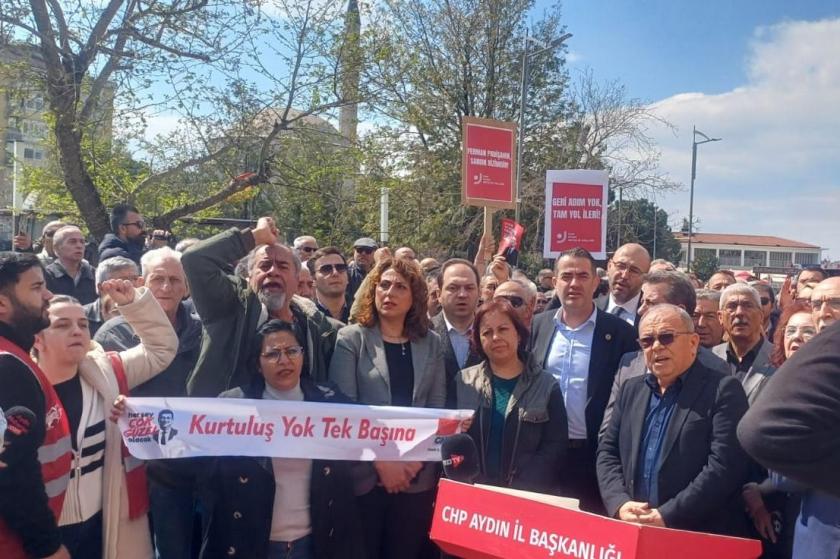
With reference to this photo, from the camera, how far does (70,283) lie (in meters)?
7.09

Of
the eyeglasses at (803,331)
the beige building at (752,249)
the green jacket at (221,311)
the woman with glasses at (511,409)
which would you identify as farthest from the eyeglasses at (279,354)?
the beige building at (752,249)

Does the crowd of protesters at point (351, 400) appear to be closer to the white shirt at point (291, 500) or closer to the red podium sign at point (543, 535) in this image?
the white shirt at point (291, 500)

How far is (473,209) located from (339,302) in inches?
750

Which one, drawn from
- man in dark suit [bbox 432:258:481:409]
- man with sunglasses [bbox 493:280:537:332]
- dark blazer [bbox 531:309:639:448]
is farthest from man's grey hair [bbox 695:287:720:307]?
man in dark suit [bbox 432:258:481:409]

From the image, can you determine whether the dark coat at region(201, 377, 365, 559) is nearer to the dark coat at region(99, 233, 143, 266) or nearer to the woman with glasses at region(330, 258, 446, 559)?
the woman with glasses at region(330, 258, 446, 559)

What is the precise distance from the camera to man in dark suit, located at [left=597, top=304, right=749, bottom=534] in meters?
3.34

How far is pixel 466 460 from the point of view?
10.5ft

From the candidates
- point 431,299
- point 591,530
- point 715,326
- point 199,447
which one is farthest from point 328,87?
point 591,530

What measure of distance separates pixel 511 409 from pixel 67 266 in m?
5.15

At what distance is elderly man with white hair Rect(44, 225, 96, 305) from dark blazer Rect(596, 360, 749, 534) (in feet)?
18.4

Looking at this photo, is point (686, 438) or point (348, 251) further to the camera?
point (348, 251)

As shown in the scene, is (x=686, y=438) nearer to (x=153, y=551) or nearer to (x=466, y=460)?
(x=466, y=460)

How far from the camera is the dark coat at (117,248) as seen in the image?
23.3ft

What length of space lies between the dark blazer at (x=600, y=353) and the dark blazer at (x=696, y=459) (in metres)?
0.71
